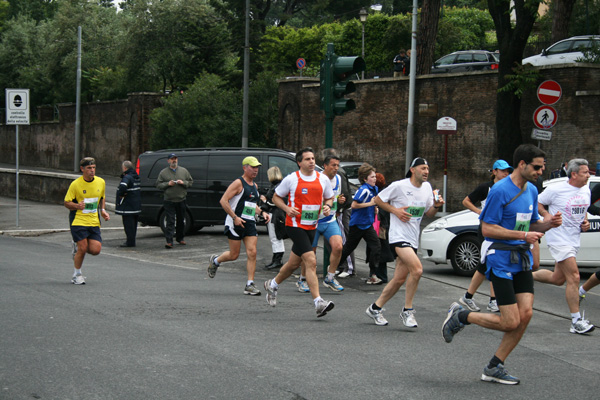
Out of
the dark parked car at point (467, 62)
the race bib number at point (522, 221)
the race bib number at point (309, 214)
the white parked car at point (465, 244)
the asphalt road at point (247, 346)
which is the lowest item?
the asphalt road at point (247, 346)

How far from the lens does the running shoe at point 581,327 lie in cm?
851

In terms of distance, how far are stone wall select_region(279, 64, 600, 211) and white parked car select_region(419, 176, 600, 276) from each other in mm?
11692

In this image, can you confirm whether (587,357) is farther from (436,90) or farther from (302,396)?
(436,90)

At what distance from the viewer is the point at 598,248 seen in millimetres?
12781

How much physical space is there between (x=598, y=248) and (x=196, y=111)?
96.8 ft

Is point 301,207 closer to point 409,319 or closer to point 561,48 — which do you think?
point 409,319

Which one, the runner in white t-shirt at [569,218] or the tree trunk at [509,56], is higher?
the tree trunk at [509,56]

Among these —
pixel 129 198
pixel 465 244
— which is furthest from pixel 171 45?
pixel 465 244

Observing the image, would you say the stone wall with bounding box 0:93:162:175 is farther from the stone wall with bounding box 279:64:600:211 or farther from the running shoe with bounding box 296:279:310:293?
the running shoe with bounding box 296:279:310:293

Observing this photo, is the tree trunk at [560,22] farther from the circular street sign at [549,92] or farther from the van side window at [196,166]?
the van side window at [196,166]

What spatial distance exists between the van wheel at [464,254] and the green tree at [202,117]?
2613 cm

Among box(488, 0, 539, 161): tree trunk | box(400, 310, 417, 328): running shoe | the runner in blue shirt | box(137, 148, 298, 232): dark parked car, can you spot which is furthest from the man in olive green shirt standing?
box(488, 0, 539, 161): tree trunk

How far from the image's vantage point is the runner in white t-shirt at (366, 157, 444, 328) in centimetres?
859

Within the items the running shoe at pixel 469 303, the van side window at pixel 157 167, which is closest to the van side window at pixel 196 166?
the van side window at pixel 157 167
